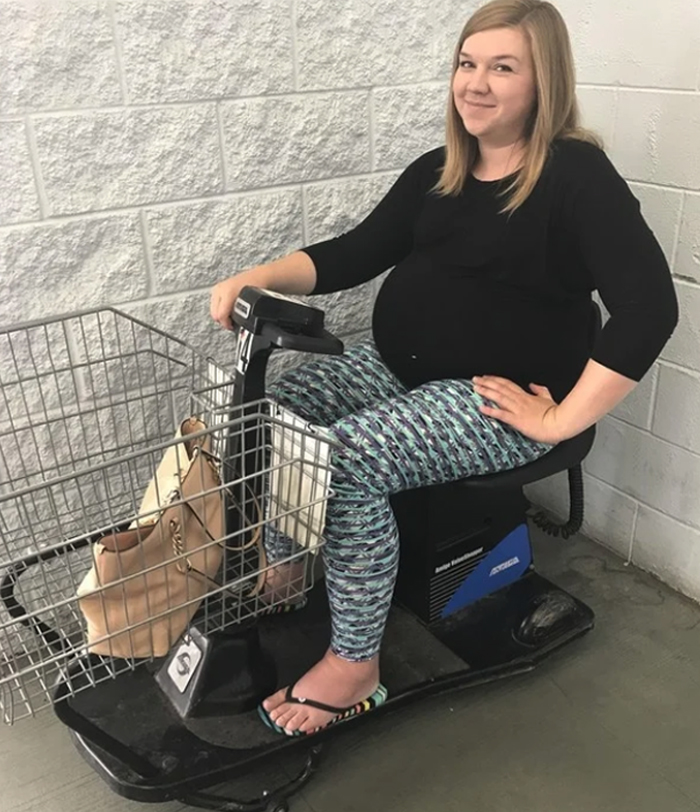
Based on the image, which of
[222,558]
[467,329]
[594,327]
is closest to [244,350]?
[222,558]

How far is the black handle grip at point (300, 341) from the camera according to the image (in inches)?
48.3

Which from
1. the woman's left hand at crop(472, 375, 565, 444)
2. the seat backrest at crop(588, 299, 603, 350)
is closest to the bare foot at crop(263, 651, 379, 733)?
the woman's left hand at crop(472, 375, 565, 444)

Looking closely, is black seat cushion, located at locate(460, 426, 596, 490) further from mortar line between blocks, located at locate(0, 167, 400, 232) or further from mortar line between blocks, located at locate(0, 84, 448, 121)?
mortar line between blocks, located at locate(0, 84, 448, 121)

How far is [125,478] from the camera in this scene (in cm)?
177

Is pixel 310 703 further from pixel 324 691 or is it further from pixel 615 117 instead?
pixel 615 117

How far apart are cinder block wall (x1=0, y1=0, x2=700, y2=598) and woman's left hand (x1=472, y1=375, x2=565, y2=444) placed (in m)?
0.53

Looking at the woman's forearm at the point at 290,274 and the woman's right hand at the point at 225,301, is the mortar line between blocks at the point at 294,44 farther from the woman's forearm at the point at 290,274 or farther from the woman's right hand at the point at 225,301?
the woman's right hand at the point at 225,301

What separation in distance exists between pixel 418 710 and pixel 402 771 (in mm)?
153

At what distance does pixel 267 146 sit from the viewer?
1.77m

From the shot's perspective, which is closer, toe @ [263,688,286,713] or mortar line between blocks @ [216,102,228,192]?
toe @ [263,688,286,713]

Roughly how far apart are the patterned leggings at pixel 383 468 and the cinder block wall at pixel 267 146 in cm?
54

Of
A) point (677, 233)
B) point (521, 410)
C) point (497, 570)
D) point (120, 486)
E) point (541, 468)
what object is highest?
point (677, 233)

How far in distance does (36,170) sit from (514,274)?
2.82 ft

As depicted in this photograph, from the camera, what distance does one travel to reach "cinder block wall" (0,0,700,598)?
5.04 feet
